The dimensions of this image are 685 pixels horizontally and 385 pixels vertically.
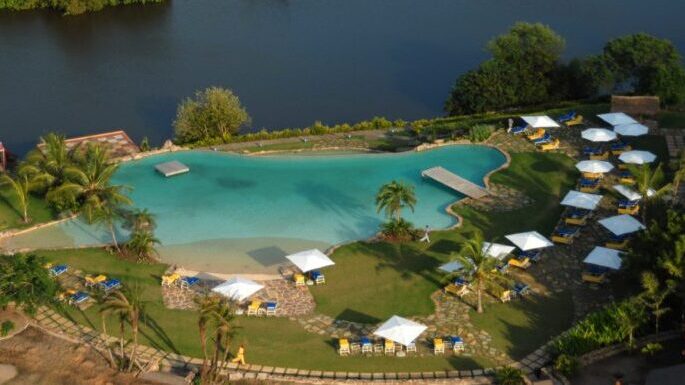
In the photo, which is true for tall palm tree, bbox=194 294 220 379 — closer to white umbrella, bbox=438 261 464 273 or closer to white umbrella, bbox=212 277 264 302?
white umbrella, bbox=212 277 264 302

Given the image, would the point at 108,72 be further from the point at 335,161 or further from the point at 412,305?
the point at 412,305

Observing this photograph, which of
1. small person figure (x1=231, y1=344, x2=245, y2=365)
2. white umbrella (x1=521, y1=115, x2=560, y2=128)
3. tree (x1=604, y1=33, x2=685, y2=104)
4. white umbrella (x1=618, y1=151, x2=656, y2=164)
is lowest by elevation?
small person figure (x1=231, y1=344, x2=245, y2=365)

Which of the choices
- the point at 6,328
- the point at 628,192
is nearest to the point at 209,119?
the point at 6,328

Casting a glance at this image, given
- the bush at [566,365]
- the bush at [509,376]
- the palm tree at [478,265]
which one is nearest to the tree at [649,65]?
the palm tree at [478,265]

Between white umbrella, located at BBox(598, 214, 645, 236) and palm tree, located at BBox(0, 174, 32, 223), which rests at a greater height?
white umbrella, located at BBox(598, 214, 645, 236)

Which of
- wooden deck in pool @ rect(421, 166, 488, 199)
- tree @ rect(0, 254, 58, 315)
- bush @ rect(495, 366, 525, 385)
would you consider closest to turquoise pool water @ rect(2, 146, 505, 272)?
wooden deck in pool @ rect(421, 166, 488, 199)

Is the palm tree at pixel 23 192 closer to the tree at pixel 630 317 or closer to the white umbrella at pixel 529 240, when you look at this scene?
the white umbrella at pixel 529 240
